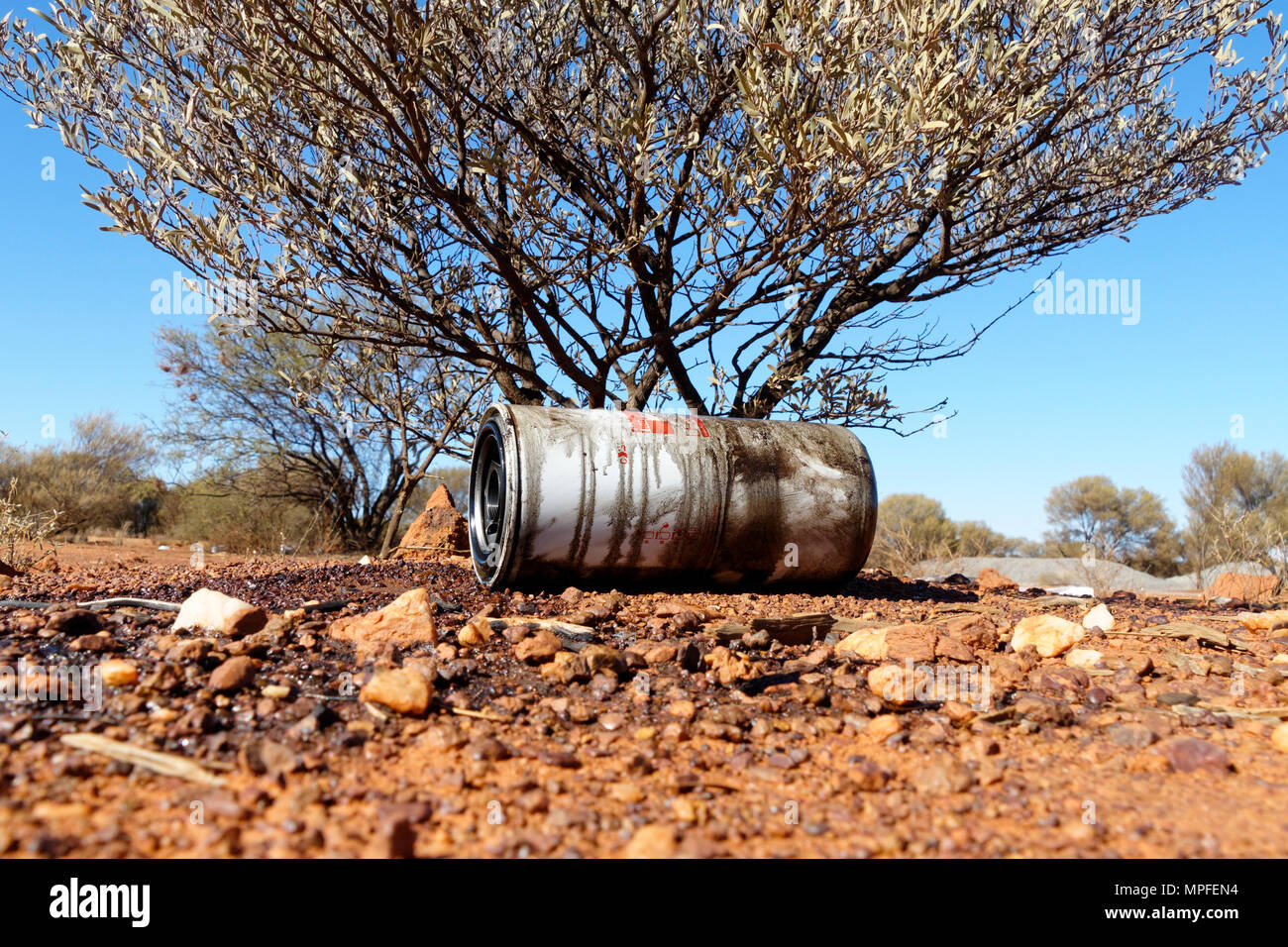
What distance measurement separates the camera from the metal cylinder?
4.66 metres

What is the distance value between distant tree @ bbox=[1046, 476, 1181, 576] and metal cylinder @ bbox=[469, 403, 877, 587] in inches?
603

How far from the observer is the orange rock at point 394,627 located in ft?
10.3

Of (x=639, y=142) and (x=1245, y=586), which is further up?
(x=639, y=142)

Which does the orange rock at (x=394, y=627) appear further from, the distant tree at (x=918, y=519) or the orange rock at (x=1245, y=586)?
the distant tree at (x=918, y=519)

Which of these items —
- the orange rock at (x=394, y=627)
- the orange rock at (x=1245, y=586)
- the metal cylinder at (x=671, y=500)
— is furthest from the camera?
the orange rock at (x=1245, y=586)

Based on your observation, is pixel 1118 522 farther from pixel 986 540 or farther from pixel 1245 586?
pixel 1245 586

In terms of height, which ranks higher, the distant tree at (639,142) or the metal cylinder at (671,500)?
the distant tree at (639,142)

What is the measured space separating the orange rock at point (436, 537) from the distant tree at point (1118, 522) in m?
14.9

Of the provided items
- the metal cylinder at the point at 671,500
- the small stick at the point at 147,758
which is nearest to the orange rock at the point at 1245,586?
the metal cylinder at the point at 671,500

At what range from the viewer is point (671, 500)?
480 centimetres

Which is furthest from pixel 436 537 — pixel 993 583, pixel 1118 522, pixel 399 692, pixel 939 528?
pixel 1118 522

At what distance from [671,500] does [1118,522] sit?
19.3 m
